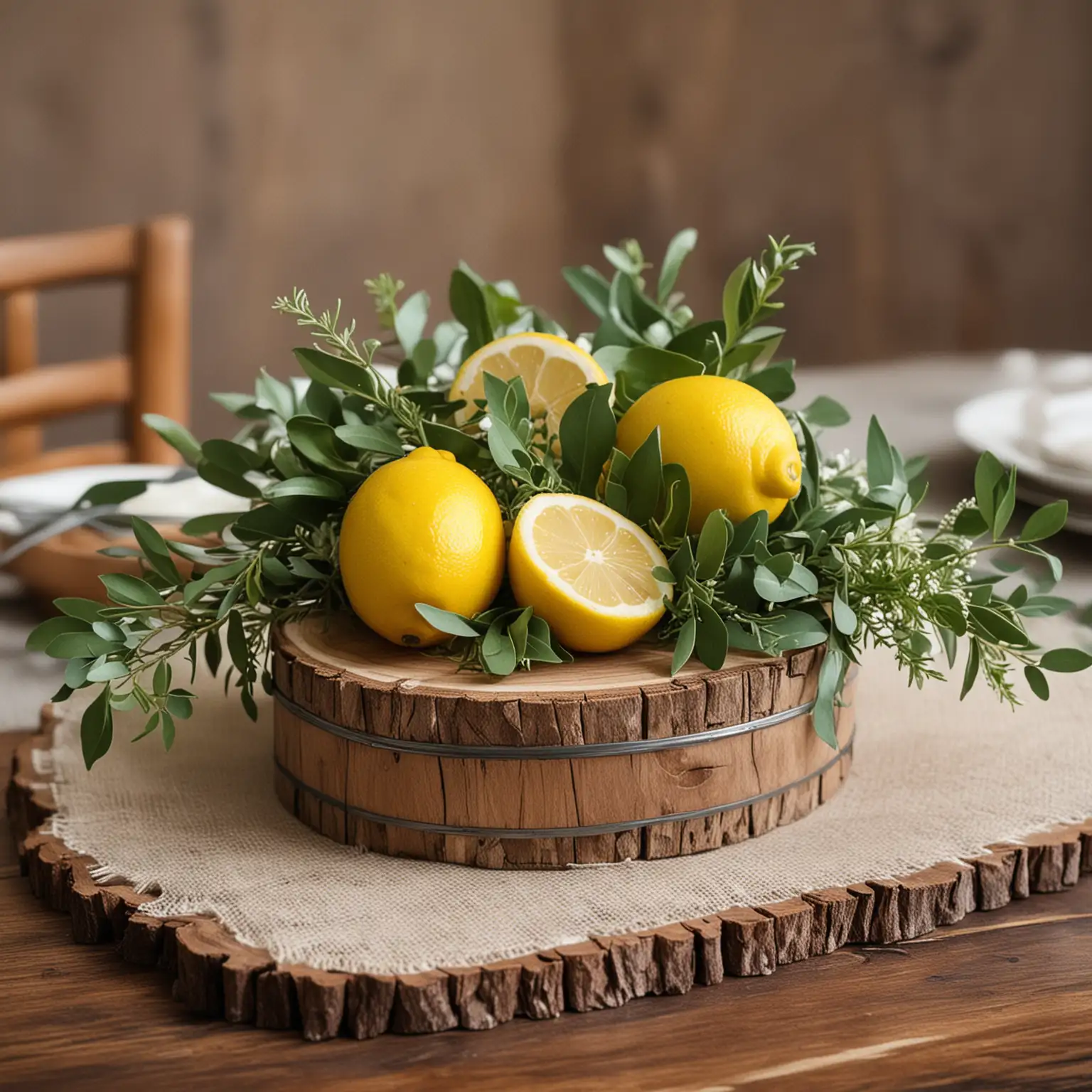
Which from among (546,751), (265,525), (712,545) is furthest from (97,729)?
(712,545)

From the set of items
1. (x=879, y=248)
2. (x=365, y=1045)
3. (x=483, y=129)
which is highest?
(x=483, y=129)

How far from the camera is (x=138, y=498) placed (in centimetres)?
107

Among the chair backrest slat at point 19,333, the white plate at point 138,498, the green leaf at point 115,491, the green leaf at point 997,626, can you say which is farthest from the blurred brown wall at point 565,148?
the green leaf at point 997,626

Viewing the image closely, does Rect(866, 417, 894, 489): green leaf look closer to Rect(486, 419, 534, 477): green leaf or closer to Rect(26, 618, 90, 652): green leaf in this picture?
Rect(486, 419, 534, 477): green leaf

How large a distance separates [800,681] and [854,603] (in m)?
0.06

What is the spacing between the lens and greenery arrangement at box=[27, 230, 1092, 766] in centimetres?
74

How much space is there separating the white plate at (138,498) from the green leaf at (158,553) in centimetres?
18

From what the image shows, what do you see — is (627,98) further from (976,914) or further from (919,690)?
(976,914)

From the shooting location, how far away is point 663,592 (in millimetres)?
741

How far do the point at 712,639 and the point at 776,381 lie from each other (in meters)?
0.21

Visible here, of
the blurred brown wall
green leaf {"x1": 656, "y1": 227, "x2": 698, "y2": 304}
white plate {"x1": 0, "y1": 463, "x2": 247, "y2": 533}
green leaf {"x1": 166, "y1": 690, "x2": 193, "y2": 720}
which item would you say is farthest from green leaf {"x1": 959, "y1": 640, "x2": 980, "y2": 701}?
the blurred brown wall

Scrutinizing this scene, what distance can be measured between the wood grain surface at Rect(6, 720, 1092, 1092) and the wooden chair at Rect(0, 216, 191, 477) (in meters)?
1.19

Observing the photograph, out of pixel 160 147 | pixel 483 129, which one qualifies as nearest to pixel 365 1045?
pixel 160 147

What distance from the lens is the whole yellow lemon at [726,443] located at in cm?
75
